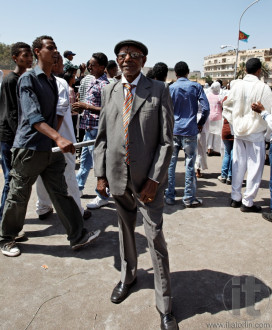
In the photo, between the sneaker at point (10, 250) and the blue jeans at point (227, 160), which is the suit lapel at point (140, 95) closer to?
the sneaker at point (10, 250)

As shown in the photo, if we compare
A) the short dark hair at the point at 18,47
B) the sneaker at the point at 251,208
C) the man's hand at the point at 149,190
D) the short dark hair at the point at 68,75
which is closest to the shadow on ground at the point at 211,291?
the man's hand at the point at 149,190

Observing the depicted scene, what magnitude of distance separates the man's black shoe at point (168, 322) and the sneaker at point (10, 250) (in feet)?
5.87

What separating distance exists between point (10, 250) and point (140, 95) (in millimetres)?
2283

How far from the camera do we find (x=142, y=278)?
110 inches

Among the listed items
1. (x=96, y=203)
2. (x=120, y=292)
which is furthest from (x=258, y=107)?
(x=120, y=292)

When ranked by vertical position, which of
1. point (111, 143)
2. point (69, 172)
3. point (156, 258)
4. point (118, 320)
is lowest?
point (118, 320)

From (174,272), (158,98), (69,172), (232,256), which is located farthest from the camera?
(69,172)

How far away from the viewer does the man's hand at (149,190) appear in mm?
2127

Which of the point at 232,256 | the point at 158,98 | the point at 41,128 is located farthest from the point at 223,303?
the point at 41,128

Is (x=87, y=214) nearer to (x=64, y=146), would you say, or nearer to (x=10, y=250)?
(x=10, y=250)

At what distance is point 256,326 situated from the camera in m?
2.24

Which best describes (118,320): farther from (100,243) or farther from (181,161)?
(181,161)

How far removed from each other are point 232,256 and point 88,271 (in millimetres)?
1588

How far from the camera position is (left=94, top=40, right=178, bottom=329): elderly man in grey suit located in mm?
2107
